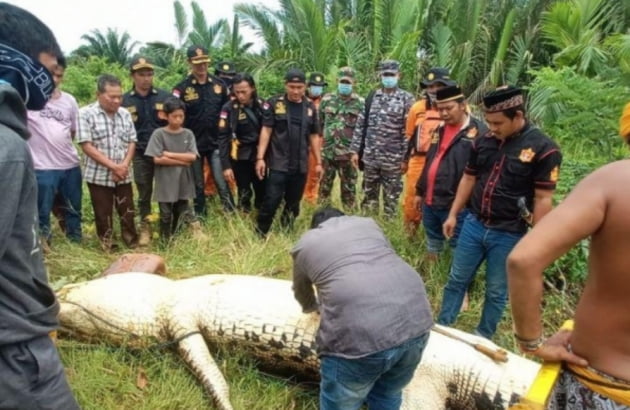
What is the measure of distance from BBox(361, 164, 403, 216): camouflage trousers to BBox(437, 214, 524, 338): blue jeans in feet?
6.35

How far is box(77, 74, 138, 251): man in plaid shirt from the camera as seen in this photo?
474 centimetres

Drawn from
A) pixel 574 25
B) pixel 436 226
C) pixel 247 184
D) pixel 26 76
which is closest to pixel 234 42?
pixel 574 25

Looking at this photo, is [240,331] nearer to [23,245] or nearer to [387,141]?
[23,245]

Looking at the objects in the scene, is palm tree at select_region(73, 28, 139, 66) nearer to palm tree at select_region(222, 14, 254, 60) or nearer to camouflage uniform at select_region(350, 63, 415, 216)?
palm tree at select_region(222, 14, 254, 60)

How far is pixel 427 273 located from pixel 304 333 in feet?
5.31

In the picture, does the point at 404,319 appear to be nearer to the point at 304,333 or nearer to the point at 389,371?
the point at 389,371

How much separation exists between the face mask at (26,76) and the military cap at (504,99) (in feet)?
7.63

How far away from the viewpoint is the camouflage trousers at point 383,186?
5.45m

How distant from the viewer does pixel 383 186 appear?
220 inches

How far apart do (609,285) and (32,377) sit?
1607 mm

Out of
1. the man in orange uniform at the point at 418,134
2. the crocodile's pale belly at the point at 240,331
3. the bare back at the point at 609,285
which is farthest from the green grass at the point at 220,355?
A: the bare back at the point at 609,285

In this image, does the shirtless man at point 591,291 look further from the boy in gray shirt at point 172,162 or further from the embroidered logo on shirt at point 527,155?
the boy in gray shirt at point 172,162

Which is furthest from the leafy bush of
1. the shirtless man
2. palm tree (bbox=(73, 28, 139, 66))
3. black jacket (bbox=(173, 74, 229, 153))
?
palm tree (bbox=(73, 28, 139, 66))

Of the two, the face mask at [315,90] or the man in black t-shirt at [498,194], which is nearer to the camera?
the man in black t-shirt at [498,194]
